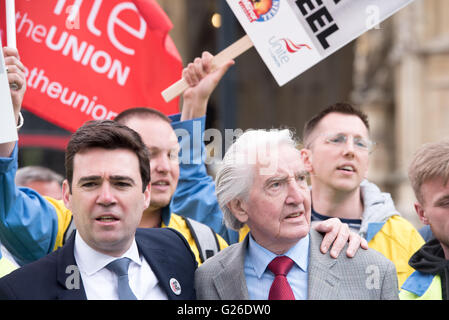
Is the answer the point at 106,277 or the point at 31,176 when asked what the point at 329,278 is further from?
the point at 31,176

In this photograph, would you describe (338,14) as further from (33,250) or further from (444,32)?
(444,32)

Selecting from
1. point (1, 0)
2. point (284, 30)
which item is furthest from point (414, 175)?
point (1, 0)

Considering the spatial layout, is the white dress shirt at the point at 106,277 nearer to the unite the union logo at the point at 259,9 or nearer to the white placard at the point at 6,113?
the white placard at the point at 6,113

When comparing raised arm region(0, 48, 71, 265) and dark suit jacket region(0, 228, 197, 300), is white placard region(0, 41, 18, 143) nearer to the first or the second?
raised arm region(0, 48, 71, 265)

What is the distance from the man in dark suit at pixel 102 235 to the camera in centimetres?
269

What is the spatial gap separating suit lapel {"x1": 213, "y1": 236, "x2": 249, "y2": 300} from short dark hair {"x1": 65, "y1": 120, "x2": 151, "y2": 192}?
48 centimetres

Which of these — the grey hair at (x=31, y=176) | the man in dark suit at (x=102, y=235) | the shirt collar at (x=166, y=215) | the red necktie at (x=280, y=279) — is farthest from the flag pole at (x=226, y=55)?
the grey hair at (x=31, y=176)

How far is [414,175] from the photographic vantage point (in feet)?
10.6

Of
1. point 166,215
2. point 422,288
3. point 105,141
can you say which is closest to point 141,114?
point 166,215

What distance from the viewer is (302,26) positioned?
3801mm

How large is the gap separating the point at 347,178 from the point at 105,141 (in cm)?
181

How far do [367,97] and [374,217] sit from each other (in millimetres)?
39005

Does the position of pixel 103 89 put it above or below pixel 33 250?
above

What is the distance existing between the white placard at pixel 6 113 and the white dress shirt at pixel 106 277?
0.50 meters
